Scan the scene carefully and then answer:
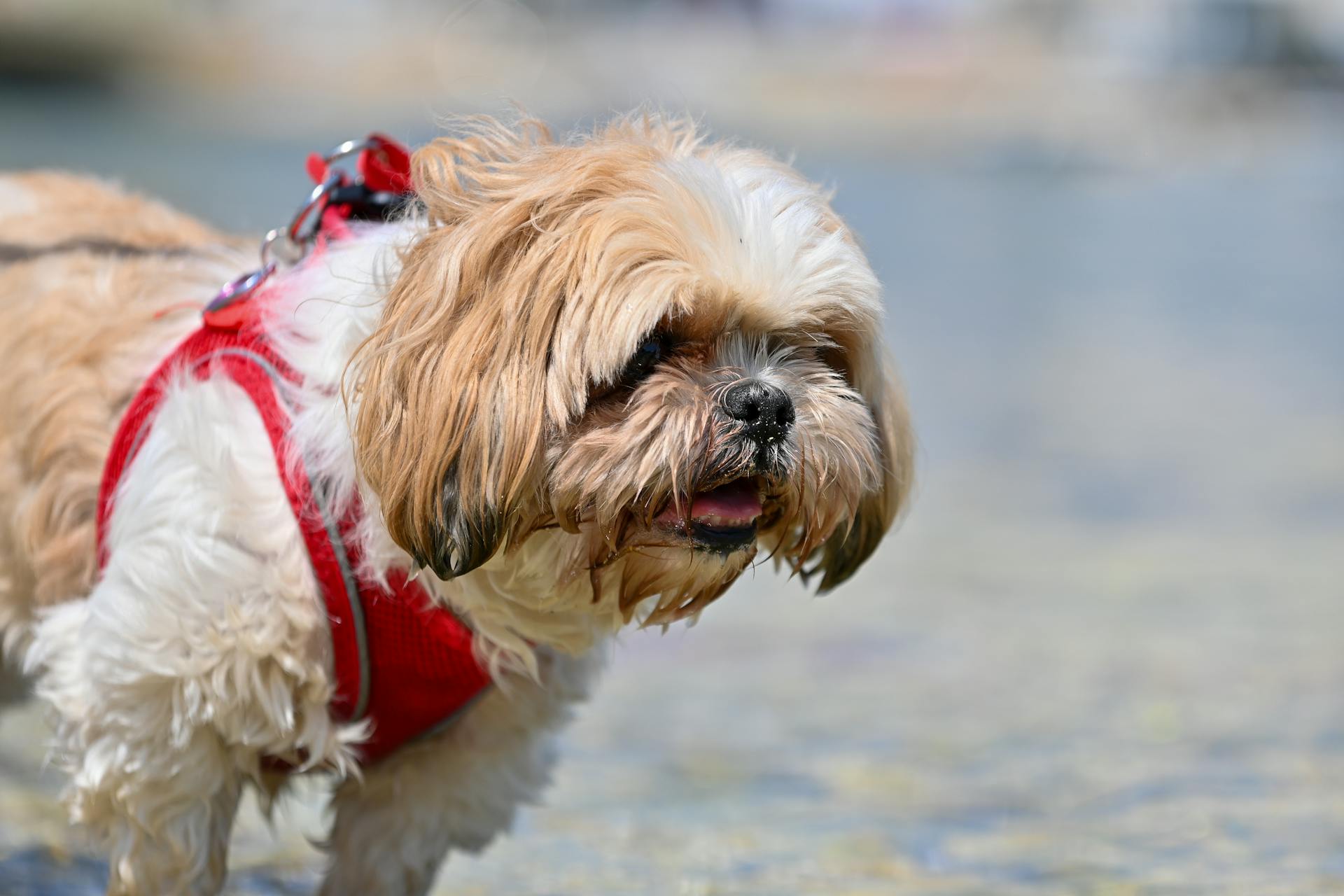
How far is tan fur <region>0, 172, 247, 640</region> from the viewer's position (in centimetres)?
341

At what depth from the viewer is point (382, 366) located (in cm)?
A: 274

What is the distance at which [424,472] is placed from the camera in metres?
2.71

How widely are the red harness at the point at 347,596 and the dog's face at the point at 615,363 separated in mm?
269

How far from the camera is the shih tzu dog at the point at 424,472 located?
2.72 metres

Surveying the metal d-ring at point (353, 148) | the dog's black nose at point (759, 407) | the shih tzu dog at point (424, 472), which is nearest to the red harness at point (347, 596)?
the shih tzu dog at point (424, 472)

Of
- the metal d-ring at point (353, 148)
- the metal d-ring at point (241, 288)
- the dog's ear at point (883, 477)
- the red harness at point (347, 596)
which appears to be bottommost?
the red harness at point (347, 596)

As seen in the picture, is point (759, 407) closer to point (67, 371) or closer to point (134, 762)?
point (134, 762)

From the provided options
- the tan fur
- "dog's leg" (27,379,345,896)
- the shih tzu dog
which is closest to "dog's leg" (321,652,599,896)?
the shih tzu dog

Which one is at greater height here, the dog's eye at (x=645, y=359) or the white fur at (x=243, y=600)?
the dog's eye at (x=645, y=359)

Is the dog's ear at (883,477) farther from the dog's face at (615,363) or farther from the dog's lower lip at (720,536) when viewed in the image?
the dog's lower lip at (720,536)

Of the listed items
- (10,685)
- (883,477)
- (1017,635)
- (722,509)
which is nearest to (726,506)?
(722,509)

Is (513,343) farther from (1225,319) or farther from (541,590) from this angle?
(1225,319)

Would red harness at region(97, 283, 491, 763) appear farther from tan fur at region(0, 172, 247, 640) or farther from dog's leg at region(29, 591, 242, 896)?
dog's leg at region(29, 591, 242, 896)

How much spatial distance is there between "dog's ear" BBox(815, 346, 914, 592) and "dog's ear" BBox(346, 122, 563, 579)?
672mm
